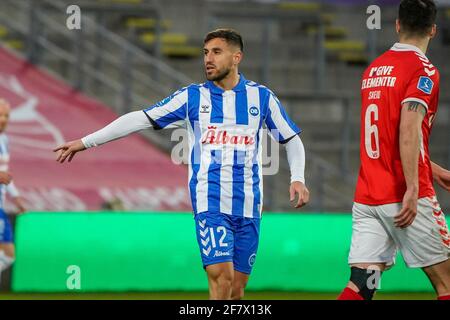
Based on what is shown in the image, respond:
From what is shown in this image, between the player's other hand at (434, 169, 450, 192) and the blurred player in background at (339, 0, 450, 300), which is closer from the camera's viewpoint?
the blurred player in background at (339, 0, 450, 300)

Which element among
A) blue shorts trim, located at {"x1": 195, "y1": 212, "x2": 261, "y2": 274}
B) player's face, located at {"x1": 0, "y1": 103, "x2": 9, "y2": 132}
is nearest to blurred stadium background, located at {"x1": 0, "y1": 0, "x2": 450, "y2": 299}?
player's face, located at {"x1": 0, "y1": 103, "x2": 9, "y2": 132}

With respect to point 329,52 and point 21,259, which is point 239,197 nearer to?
point 21,259

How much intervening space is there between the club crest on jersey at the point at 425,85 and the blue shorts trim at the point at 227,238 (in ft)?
5.14

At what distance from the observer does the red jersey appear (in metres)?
5.47

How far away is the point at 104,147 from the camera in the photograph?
15500 millimetres

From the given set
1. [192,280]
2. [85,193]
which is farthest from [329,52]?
[192,280]

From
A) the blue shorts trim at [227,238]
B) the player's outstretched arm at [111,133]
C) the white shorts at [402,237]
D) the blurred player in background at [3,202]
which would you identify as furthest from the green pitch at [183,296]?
the white shorts at [402,237]

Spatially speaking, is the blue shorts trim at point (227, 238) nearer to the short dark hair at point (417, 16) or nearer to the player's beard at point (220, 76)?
the player's beard at point (220, 76)

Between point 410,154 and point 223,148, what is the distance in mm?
1437

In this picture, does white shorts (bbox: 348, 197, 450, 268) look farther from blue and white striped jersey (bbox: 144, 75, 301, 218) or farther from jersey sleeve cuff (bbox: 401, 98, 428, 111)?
blue and white striped jersey (bbox: 144, 75, 301, 218)

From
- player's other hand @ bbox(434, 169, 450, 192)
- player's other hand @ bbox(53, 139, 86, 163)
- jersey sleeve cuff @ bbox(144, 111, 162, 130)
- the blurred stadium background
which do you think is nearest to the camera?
player's other hand @ bbox(434, 169, 450, 192)

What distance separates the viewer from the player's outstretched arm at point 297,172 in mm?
6305

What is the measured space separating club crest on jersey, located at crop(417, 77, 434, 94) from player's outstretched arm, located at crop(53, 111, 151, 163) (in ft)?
5.77

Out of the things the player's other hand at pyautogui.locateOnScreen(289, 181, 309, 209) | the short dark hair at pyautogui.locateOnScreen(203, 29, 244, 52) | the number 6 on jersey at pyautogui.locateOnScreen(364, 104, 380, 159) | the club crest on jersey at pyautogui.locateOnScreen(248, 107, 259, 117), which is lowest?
the player's other hand at pyautogui.locateOnScreen(289, 181, 309, 209)
